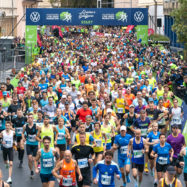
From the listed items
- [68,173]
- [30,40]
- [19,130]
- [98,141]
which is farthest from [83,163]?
[30,40]

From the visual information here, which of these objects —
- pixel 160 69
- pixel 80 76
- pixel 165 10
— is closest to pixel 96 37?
pixel 165 10

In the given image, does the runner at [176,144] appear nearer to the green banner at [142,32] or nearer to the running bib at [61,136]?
the running bib at [61,136]

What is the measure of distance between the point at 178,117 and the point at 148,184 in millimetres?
3774

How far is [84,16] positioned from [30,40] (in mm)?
3639

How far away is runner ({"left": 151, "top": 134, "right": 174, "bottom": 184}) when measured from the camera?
11195 mm

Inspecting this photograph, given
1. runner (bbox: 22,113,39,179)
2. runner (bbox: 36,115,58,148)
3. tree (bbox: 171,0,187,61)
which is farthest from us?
tree (bbox: 171,0,187,61)

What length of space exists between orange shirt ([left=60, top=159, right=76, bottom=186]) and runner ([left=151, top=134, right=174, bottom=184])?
7.49 ft

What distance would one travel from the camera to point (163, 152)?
11195 mm

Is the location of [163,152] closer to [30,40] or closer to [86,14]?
[86,14]

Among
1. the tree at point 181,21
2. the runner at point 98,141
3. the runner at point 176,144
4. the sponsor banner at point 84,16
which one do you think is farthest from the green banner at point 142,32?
the runner at point 176,144

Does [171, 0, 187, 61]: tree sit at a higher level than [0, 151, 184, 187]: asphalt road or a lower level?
higher

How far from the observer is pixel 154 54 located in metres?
33.7

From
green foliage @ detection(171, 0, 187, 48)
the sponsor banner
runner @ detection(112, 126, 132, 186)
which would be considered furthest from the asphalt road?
the sponsor banner

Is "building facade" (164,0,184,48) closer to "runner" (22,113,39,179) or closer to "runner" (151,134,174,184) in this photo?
"runner" (22,113,39,179)
